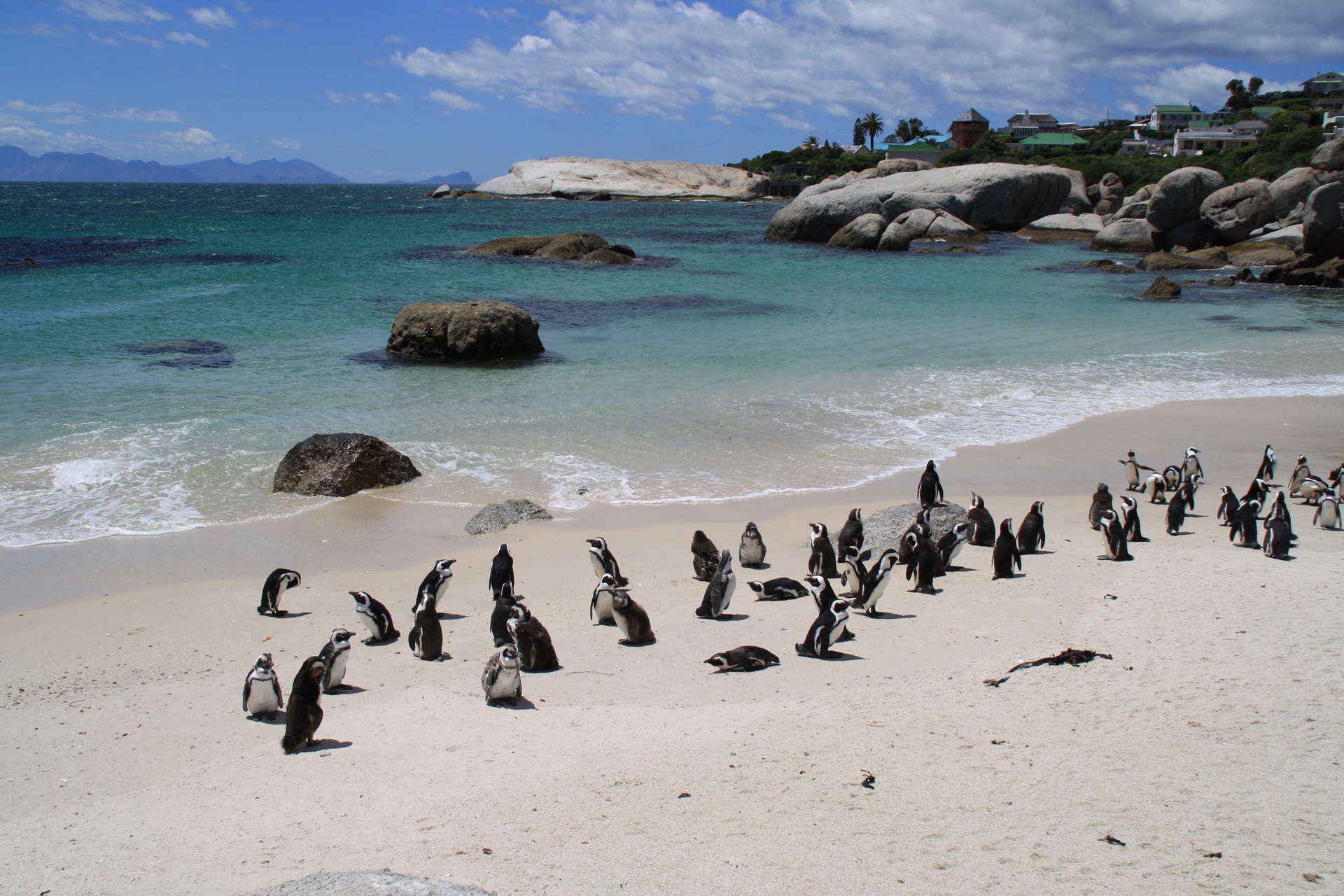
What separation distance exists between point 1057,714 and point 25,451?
12.7 m

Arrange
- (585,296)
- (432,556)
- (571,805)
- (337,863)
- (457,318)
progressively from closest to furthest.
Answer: (337,863) < (571,805) < (432,556) < (457,318) < (585,296)

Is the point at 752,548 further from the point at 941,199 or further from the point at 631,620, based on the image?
the point at 941,199

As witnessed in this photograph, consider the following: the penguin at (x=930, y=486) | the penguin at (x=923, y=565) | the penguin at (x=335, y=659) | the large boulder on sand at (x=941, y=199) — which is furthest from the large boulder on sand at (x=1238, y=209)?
the penguin at (x=335, y=659)

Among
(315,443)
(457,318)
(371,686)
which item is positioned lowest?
(371,686)

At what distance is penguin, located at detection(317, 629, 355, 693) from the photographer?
615cm

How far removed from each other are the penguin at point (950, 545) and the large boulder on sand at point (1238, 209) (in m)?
37.3

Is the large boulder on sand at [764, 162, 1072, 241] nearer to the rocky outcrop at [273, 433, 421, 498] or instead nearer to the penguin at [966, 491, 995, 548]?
the rocky outcrop at [273, 433, 421, 498]

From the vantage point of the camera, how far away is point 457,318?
18469 millimetres

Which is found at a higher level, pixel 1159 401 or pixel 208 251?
pixel 208 251

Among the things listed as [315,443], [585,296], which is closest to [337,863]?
[315,443]

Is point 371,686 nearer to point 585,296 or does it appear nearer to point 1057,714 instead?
point 1057,714

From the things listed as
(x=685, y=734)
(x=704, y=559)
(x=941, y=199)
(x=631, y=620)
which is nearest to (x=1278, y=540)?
(x=704, y=559)

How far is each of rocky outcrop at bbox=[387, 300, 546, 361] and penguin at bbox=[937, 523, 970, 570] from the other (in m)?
11.7

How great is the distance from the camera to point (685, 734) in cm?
539
